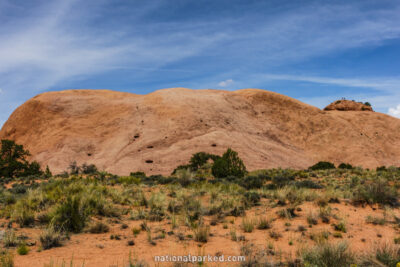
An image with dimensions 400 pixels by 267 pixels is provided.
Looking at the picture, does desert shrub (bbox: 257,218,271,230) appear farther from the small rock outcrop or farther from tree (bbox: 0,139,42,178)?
the small rock outcrop

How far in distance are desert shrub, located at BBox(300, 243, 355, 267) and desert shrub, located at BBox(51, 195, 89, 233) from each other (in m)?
6.44

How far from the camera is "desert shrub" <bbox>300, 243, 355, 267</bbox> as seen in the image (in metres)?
5.06

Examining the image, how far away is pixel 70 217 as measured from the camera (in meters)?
8.50

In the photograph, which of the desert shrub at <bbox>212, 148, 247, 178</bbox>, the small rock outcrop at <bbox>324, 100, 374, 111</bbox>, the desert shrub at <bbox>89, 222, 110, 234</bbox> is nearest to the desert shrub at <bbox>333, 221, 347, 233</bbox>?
the desert shrub at <bbox>89, 222, 110, 234</bbox>

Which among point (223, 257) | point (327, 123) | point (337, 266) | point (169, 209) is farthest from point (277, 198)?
point (327, 123)

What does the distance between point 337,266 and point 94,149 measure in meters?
38.1

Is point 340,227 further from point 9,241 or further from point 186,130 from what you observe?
point 186,130

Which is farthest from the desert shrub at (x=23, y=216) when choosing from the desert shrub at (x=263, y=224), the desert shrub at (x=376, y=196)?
the desert shrub at (x=376, y=196)

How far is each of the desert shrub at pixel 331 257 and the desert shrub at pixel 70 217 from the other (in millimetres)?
6444

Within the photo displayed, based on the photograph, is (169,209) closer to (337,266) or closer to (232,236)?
(232,236)

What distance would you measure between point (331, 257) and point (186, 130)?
35131 millimetres

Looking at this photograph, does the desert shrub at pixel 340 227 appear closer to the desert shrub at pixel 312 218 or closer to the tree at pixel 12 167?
the desert shrub at pixel 312 218

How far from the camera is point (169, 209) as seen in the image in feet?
35.4

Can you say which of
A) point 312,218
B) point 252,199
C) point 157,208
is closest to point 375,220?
point 312,218
